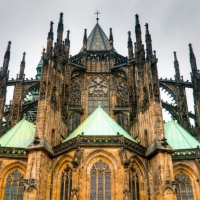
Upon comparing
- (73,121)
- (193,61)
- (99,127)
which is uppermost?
(193,61)

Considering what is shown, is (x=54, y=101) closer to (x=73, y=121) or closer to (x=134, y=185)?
(x=73, y=121)

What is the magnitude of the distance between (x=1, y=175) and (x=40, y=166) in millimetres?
3468

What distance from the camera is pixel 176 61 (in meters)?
34.1

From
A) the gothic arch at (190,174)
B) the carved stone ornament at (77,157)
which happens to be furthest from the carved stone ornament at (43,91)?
the gothic arch at (190,174)

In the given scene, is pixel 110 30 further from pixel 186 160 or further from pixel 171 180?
pixel 171 180

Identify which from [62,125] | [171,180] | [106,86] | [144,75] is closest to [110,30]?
[106,86]

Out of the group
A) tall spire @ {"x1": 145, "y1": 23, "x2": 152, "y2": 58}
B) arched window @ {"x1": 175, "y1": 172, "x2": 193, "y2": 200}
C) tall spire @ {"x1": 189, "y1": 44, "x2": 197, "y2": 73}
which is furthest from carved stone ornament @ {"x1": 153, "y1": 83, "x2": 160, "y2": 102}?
tall spire @ {"x1": 189, "y1": 44, "x2": 197, "y2": 73}

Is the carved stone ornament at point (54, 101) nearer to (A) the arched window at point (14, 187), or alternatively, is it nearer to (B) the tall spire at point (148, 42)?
(A) the arched window at point (14, 187)

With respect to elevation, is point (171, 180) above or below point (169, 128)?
below

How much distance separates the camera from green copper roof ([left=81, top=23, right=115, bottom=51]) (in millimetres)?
34513

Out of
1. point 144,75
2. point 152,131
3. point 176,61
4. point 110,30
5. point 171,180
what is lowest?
point 171,180

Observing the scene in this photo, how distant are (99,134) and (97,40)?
15.4m

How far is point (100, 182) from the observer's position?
20.7 m

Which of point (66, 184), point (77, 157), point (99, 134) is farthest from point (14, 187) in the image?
point (99, 134)
